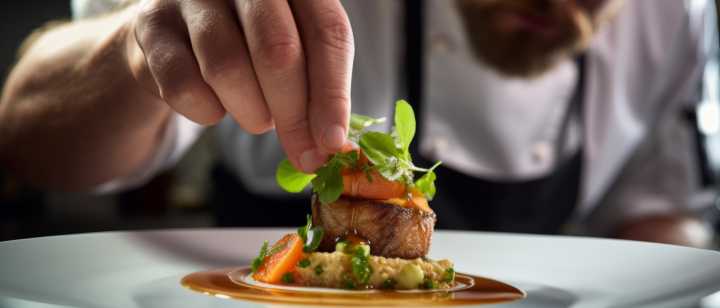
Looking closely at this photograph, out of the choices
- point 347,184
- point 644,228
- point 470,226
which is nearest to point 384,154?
point 347,184

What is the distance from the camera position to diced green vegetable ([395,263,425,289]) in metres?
1.33

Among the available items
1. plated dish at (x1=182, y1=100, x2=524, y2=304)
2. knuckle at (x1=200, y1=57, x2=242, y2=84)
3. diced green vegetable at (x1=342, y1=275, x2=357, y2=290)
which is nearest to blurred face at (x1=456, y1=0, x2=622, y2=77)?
plated dish at (x1=182, y1=100, x2=524, y2=304)

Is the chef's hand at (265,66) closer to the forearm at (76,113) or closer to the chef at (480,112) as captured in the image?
the chef at (480,112)

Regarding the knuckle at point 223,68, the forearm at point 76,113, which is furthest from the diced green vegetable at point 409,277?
the forearm at point 76,113

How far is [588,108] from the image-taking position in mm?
3141

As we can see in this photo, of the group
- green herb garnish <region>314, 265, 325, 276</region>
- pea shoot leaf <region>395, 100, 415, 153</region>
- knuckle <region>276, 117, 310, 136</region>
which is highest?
pea shoot leaf <region>395, 100, 415, 153</region>

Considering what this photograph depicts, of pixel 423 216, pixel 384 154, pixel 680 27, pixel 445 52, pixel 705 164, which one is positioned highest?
pixel 680 27

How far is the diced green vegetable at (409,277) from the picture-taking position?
1329mm

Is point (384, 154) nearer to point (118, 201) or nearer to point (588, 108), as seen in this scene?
point (588, 108)

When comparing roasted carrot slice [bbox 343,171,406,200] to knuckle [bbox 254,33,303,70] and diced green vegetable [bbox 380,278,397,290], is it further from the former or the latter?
knuckle [bbox 254,33,303,70]

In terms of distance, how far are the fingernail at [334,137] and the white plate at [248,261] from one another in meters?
0.27

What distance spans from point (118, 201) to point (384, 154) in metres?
4.57

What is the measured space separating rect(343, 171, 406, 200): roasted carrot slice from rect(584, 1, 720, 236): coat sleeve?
2261 mm

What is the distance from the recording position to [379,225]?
4.74ft
